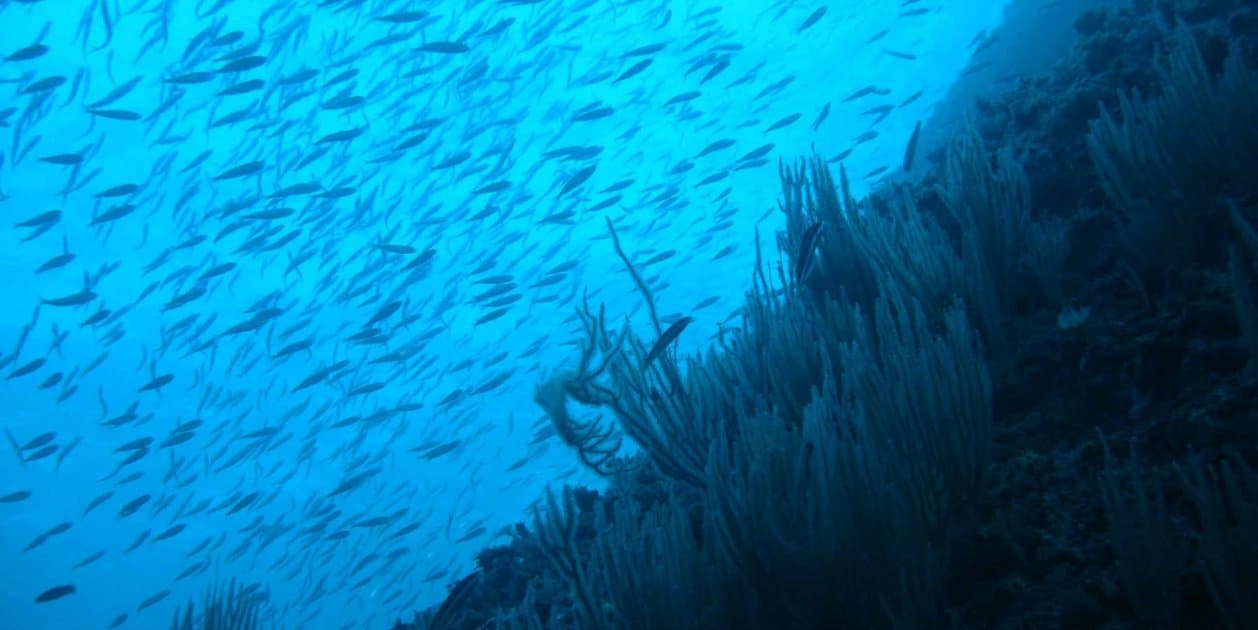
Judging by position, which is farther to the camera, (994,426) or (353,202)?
(353,202)

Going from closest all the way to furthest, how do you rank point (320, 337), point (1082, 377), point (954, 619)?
Result: point (954, 619), point (1082, 377), point (320, 337)

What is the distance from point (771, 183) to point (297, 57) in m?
22.9

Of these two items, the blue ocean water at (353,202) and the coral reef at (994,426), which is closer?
the coral reef at (994,426)

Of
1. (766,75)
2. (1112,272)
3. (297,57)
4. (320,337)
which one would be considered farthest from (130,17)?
(1112,272)

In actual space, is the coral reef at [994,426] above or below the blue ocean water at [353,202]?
below

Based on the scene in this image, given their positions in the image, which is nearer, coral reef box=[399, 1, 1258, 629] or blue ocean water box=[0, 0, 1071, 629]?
coral reef box=[399, 1, 1258, 629]

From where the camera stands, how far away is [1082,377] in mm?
2695

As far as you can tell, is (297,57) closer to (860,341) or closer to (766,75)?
(766,75)

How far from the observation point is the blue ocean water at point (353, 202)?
13.9 m

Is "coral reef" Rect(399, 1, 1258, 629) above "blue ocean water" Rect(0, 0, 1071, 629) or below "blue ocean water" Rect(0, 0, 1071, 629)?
below

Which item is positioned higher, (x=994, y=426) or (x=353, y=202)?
(x=353, y=202)

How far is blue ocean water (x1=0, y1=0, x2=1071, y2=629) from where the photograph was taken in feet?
45.8

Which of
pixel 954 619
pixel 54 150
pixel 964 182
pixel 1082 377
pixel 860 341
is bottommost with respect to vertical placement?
pixel 954 619

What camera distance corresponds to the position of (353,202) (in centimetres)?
2564
